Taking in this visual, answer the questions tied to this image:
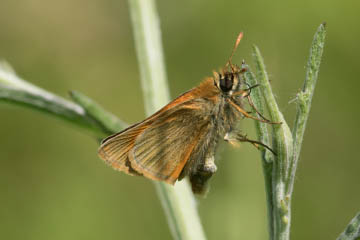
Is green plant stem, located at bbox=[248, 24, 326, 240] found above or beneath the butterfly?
beneath

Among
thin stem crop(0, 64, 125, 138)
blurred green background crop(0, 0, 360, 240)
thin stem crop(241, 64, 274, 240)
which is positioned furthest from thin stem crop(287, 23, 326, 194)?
blurred green background crop(0, 0, 360, 240)

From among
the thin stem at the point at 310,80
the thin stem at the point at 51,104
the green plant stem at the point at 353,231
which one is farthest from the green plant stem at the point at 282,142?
the thin stem at the point at 51,104

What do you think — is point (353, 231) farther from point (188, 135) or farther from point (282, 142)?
point (188, 135)

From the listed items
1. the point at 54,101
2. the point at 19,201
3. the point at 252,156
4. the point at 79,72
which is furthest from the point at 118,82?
the point at 54,101

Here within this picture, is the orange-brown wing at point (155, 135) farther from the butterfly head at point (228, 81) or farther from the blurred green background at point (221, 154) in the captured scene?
the blurred green background at point (221, 154)

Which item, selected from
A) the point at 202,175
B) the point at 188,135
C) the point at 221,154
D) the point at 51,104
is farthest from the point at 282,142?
the point at 221,154

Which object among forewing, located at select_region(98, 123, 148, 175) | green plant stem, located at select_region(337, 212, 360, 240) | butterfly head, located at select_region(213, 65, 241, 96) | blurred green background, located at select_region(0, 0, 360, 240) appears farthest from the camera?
blurred green background, located at select_region(0, 0, 360, 240)

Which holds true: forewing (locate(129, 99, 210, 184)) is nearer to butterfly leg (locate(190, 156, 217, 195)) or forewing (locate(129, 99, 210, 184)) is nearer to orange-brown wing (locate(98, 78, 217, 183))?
orange-brown wing (locate(98, 78, 217, 183))
